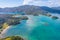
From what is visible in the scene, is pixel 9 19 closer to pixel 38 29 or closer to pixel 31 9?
pixel 31 9

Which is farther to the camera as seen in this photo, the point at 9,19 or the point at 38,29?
the point at 9,19

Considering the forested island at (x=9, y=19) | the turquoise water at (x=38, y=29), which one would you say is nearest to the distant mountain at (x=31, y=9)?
the forested island at (x=9, y=19)

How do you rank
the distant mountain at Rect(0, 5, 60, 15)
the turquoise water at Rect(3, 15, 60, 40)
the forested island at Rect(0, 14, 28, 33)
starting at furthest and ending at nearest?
the distant mountain at Rect(0, 5, 60, 15) < the forested island at Rect(0, 14, 28, 33) < the turquoise water at Rect(3, 15, 60, 40)

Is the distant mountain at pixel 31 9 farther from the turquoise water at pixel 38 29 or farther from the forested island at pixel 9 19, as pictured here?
the turquoise water at pixel 38 29

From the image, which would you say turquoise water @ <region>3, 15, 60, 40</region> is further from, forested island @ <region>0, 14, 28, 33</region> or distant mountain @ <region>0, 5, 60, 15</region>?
distant mountain @ <region>0, 5, 60, 15</region>

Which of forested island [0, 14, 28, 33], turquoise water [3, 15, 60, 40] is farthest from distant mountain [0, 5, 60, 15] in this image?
turquoise water [3, 15, 60, 40]

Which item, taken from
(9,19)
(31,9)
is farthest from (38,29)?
(9,19)

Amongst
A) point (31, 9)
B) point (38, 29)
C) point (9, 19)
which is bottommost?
point (38, 29)

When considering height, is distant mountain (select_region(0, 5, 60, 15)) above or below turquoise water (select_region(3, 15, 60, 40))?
above

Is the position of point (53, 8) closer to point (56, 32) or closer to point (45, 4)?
point (45, 4)

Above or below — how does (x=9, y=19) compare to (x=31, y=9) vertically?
below
